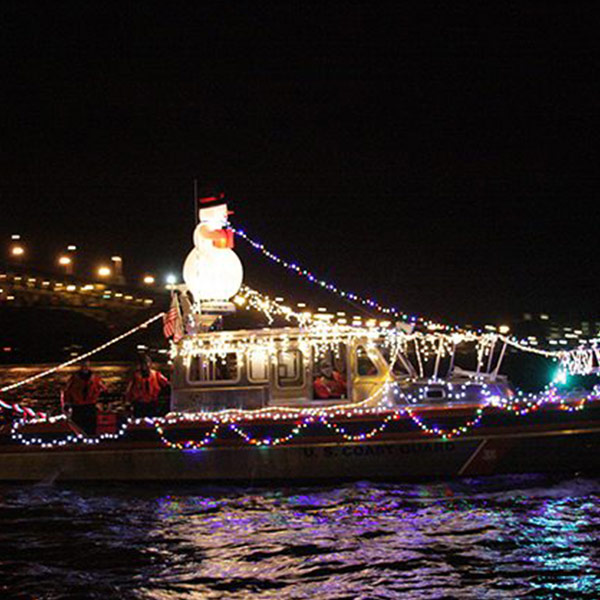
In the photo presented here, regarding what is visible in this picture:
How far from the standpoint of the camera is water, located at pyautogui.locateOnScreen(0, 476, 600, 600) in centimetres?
977

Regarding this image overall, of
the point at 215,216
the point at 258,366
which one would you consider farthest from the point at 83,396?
the point at 215,216

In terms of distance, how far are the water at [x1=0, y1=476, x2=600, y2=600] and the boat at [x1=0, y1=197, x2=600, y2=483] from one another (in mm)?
365

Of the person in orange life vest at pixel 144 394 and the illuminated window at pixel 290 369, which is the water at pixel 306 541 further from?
the illuminated window at pixel 290 369

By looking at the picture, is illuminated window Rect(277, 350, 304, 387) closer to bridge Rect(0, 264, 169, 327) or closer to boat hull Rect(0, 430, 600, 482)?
boat hull Rect(0, 430, 600, 482)

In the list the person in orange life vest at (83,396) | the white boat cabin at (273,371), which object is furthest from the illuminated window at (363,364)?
the person in orange life vest at (83,396)

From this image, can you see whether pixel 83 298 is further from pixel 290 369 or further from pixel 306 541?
pixel 306 541

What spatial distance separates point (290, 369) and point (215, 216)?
123 inches

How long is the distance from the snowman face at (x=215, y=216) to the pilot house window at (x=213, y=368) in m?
2.39

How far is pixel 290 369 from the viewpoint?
14758 mm

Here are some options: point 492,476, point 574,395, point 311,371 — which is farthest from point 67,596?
point 574,395

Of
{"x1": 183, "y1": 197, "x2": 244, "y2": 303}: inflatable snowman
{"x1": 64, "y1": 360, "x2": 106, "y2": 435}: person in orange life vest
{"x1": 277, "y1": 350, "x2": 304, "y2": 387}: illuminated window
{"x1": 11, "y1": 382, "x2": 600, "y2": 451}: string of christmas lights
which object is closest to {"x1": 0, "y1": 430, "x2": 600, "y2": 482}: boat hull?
{"x1": 11, "y1": 382, "x2": 600, "y2": 451}: string of christmas lights

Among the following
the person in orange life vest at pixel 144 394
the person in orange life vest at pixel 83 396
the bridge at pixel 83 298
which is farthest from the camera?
the bridge at pixel 83 298

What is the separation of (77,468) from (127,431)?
116cm

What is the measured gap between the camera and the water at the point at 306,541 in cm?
977
